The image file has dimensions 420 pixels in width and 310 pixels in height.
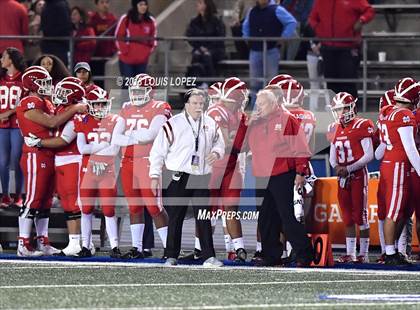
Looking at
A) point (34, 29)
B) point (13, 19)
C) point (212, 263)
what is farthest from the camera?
point (34, 29)

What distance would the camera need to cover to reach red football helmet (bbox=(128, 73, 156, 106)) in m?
15.4

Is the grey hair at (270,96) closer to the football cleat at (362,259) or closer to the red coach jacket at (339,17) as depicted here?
the football cleat at (362,259)

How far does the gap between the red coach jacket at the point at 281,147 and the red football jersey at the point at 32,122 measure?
218 cm

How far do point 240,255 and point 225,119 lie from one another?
128 centimetres

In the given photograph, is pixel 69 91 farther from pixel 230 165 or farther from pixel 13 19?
pixel 13 19

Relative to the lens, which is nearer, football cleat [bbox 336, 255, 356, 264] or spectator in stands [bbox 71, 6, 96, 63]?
football cleat [bbox 336, 255, 356, 264]

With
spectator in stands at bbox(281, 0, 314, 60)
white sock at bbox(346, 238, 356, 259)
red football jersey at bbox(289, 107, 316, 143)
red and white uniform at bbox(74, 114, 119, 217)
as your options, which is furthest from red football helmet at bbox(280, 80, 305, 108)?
spectator in stands at bbox(281, 0, 314, 60)

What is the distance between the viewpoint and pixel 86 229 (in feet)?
50.6

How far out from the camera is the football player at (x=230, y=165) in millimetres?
14930

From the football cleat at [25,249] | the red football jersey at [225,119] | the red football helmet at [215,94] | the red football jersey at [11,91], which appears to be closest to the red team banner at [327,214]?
the red football jersey at [225,119]

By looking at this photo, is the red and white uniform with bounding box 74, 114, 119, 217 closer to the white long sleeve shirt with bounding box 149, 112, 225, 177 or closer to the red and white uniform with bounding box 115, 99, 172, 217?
the red and white uniform with bounding box 115, 99, 172, 217

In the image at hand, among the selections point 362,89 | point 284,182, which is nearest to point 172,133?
point 284,182

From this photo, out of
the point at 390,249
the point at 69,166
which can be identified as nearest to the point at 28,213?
the point at 69,166

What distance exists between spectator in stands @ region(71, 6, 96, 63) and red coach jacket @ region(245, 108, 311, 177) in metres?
5.77
